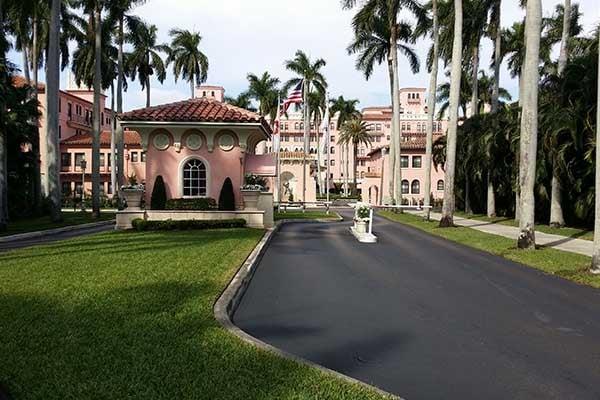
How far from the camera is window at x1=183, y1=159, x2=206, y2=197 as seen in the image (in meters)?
24.1

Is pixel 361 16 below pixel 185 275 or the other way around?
the other way around

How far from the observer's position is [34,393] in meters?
4.20

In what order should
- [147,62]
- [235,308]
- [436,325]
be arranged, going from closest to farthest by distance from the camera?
1. [436,325]
2. [235,308]
3. [147,62]

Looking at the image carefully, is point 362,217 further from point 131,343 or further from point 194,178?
point 131,343

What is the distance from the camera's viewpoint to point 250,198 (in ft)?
74.8

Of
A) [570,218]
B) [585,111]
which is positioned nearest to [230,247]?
[585,111]

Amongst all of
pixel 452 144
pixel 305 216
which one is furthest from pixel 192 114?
pixel 305 216

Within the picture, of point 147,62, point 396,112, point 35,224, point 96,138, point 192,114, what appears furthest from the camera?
point 147,62

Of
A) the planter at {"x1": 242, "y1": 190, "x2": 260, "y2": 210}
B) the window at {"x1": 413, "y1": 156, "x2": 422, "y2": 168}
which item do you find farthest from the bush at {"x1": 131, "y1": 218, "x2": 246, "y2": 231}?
the window at {"x1": 413, "y1": 156, "x2": 422, "y2": 168}

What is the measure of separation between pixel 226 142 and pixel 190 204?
3.25m

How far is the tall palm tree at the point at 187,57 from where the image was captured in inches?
2173

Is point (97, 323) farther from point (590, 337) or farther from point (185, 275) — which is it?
point (590, 337)

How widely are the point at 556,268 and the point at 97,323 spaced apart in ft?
33.1

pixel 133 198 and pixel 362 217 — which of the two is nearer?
pixel 362 217
